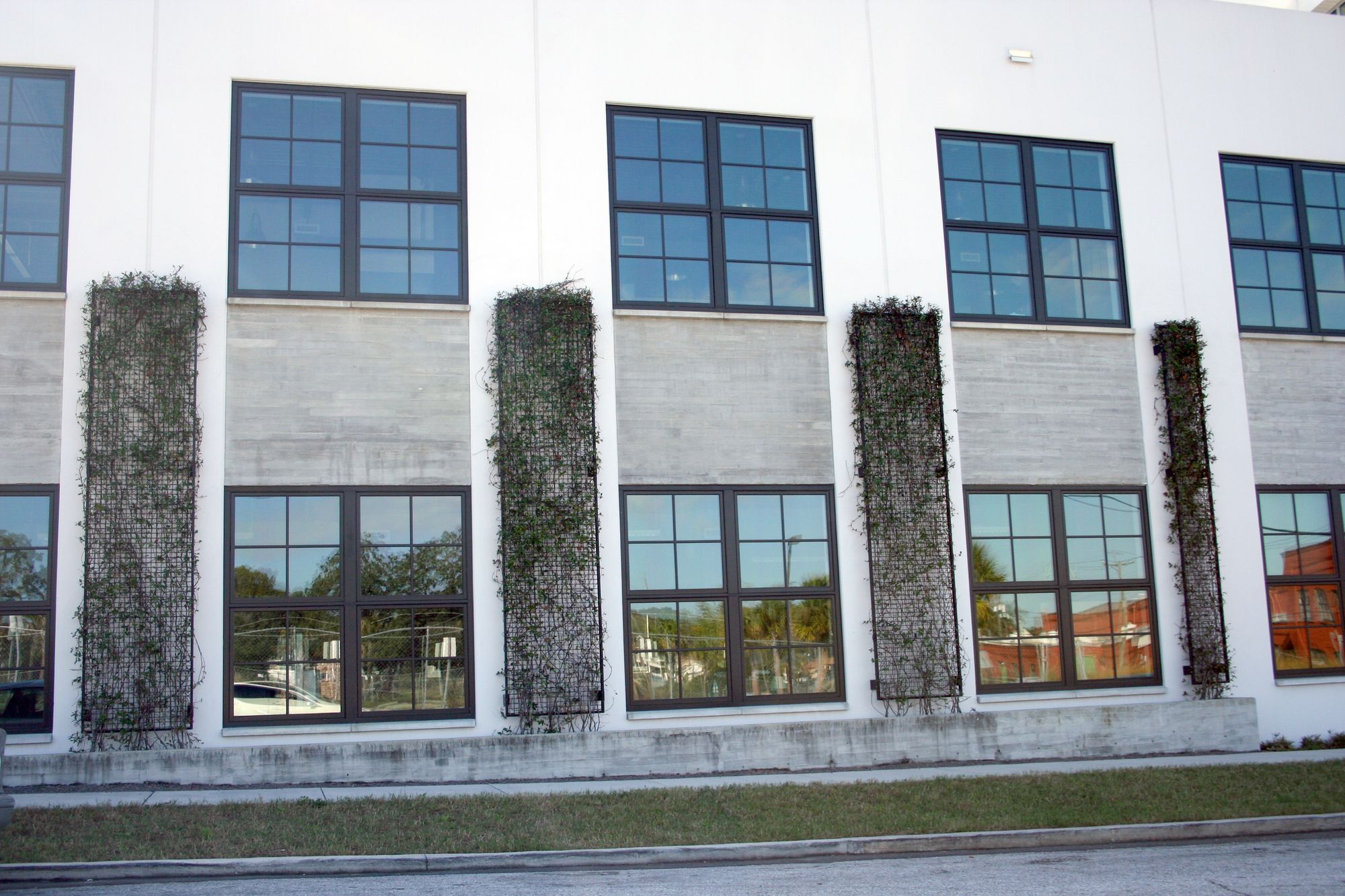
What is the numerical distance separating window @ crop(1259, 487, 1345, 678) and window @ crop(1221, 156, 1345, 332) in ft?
7.46

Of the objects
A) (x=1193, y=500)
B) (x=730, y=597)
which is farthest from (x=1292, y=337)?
(x=730, y=597)

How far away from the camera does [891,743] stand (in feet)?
41.0

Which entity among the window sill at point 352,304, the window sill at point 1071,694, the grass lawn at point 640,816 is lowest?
the grass lawn at point 640,816

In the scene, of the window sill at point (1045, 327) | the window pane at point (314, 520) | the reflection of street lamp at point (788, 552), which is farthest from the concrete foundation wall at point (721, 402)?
the window pane at point (314, 520)

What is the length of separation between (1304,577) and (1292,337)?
3038 millimetres

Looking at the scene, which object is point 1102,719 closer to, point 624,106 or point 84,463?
point 624,106

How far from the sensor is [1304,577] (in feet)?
47.2

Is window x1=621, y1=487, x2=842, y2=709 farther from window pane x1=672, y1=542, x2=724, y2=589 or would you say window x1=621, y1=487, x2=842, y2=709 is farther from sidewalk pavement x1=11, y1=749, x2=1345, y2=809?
sidewalk pavement x1=11, y1=749, x2=1345, y2=809

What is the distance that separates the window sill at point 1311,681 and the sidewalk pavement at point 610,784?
1.00m

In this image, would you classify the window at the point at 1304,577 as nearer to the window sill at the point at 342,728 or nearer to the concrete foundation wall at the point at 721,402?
the concrete foundation wall at the point at 721,402

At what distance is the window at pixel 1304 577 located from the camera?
Answer: 14.3 m

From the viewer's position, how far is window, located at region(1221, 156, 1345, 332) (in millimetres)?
15016

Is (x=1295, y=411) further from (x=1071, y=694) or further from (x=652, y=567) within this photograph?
(x=652, y=567)

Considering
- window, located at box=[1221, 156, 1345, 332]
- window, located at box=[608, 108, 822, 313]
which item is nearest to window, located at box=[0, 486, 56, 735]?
window, located at box=[608, 108, 822, 313]
